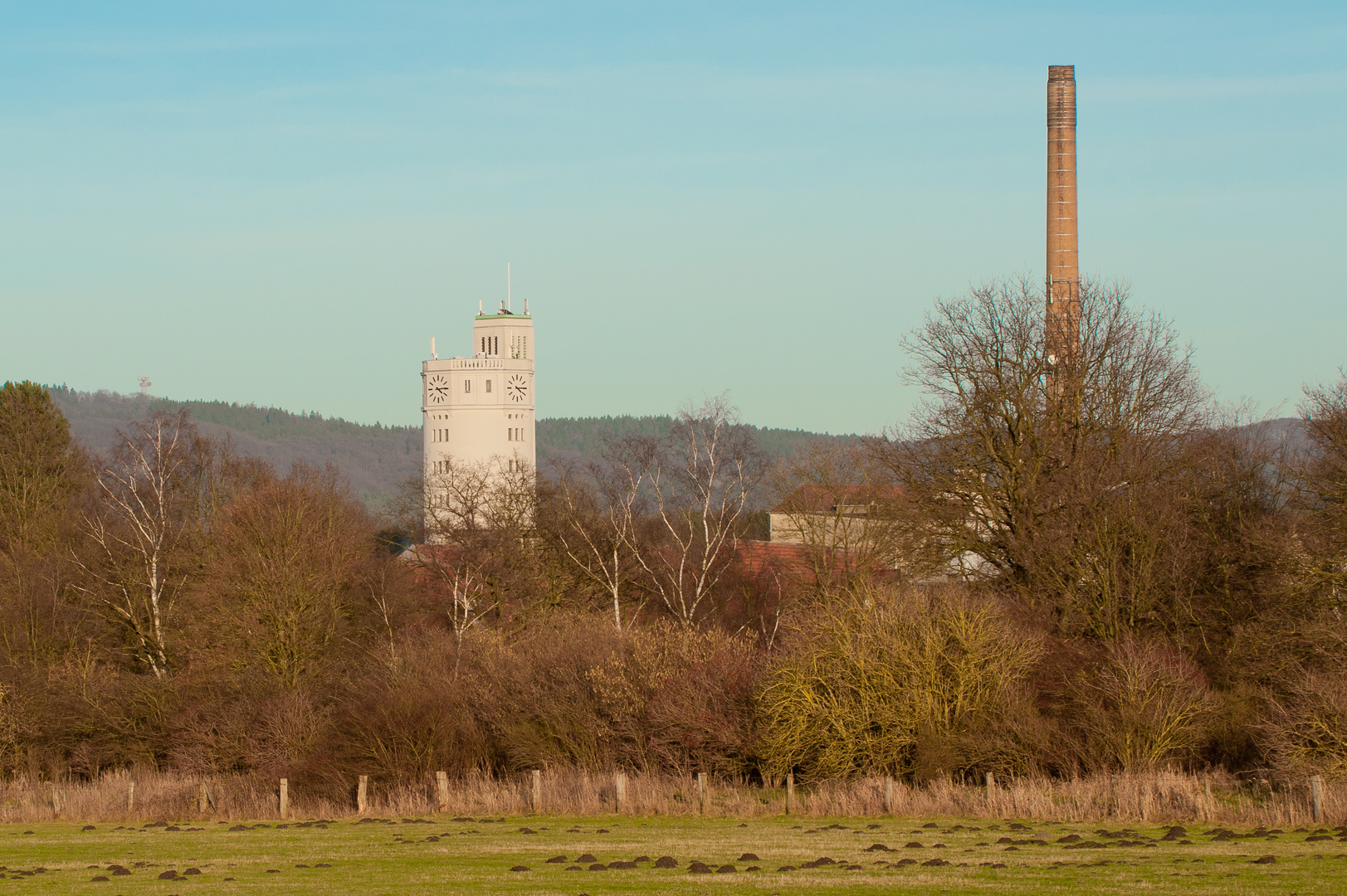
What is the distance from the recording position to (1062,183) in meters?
51.1

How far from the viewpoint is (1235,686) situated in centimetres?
3362

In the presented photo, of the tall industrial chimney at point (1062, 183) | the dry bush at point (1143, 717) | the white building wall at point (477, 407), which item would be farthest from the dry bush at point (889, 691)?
the white building wall at point (477, 407)

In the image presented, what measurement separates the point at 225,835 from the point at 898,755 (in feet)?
A: 42.1

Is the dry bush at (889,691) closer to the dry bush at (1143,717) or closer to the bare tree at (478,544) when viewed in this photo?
the dry bush at (1143,717)

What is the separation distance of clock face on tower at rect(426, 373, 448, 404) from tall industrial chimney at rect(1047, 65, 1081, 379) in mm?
57014

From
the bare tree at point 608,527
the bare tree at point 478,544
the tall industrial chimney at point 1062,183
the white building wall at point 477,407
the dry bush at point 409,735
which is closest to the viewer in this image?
the dry bush at point 409,735

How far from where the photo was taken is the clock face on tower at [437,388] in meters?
101

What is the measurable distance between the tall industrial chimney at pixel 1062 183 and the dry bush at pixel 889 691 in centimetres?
1966

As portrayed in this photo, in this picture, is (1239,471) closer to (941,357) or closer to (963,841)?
(941,357)

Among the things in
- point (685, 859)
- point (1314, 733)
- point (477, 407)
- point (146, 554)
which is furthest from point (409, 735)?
point (477, 407)

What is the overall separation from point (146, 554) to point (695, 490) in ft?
59.4

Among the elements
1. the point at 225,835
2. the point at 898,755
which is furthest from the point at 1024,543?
the point at 225,835

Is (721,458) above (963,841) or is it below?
above

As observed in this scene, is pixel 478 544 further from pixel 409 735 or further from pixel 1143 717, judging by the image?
pixel 1143 717
